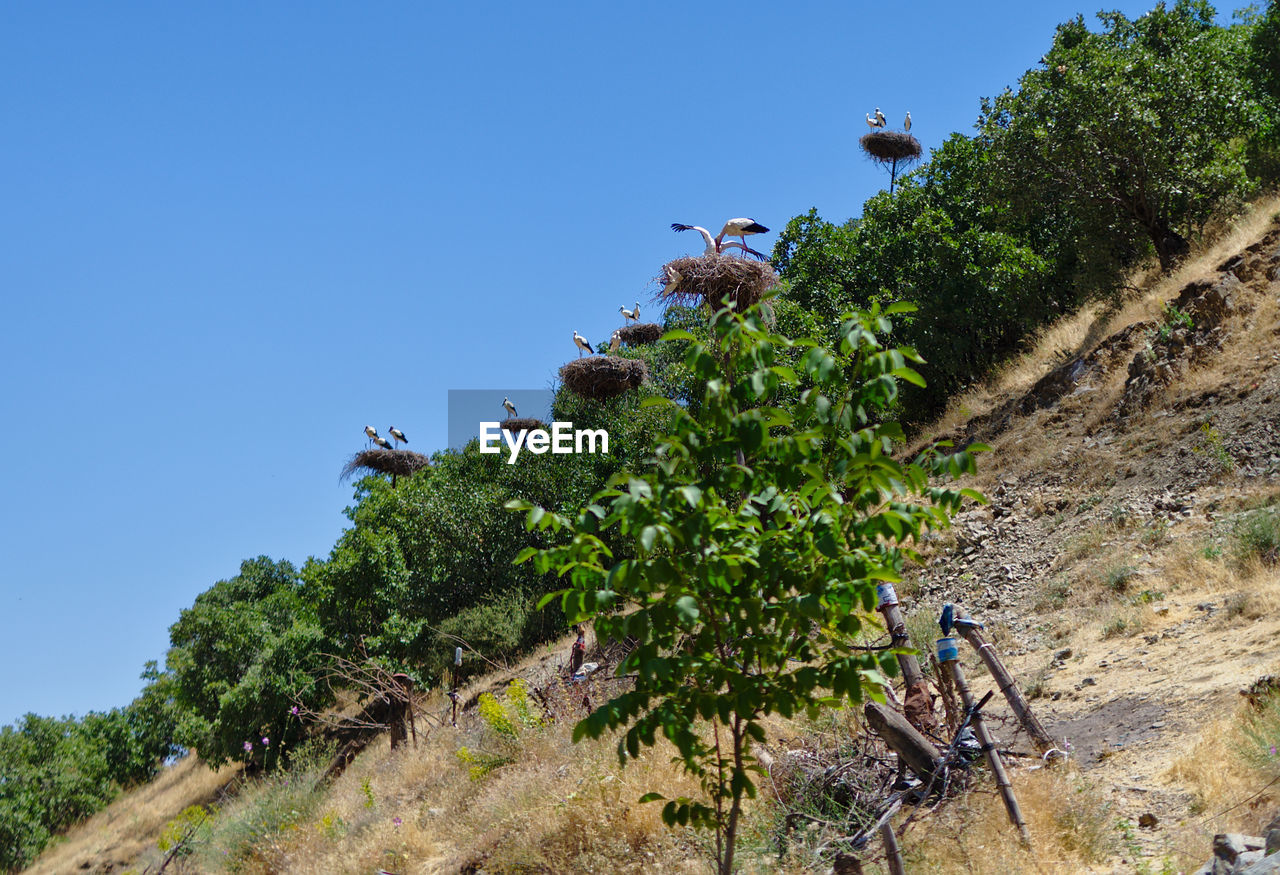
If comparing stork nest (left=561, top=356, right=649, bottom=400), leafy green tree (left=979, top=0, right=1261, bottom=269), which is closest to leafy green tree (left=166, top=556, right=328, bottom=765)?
stork nest (left=561, top=356, right=649, bottom=400)

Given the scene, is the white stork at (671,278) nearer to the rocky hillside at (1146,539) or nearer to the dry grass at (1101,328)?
the rocky hillside at (1146,539)

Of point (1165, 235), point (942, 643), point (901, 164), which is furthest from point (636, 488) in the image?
point (901, 164)

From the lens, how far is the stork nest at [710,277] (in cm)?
1011

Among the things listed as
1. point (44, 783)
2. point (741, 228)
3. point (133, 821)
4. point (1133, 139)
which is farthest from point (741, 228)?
point (44, 783)

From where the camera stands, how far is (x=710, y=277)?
10125 mm

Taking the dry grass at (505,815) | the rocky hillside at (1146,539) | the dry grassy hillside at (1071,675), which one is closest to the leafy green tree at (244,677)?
the dry grassy hillside at (1071,675)

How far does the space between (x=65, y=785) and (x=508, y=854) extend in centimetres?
2869

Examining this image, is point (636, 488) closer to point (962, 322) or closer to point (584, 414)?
point (962, 322)

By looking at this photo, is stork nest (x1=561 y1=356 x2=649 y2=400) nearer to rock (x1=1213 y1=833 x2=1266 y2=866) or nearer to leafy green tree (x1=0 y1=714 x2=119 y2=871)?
rock (x1=1213 y1=833 x2=1266 y2=866)

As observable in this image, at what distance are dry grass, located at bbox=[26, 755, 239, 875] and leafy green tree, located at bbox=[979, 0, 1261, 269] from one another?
870 inches

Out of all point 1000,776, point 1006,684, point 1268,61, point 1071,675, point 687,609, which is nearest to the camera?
point 687,609

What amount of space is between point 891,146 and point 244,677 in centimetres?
2285

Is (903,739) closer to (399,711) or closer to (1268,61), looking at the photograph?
(399,711)

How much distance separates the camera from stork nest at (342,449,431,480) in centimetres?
2662
